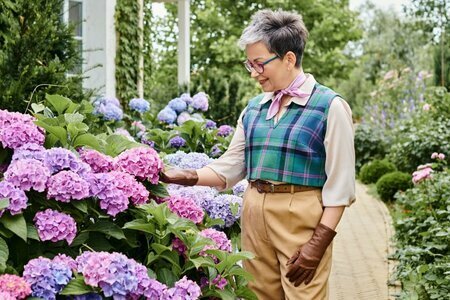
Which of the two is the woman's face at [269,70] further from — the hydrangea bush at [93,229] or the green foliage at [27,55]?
the green foliage at [27,55]

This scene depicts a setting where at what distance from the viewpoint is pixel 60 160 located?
87.4 inches

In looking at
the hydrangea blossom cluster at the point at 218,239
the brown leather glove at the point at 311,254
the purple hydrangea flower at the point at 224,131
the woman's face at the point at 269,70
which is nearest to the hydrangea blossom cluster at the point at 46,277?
the hydrangea blossom cluster at the point at 218,239

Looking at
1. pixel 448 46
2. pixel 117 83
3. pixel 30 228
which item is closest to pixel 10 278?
pixel 30 228

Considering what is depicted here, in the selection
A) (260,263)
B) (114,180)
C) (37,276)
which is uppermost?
(114,180)

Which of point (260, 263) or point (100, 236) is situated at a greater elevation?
point (100, 236)

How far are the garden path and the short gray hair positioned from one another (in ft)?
9.52

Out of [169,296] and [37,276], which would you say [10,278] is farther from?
[169,296]

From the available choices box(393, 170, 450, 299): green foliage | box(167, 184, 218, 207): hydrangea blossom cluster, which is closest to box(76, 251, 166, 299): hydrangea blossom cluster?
box(167, 184, 218, 207): hydrangea blossom cluster

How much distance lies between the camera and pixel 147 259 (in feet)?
7.59

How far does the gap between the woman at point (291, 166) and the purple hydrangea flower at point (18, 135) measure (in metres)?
0.53

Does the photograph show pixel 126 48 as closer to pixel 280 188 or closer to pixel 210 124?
pixel 210 124

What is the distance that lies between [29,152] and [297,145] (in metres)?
0.91

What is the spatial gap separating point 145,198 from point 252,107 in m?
0.69

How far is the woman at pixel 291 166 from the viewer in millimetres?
2605
